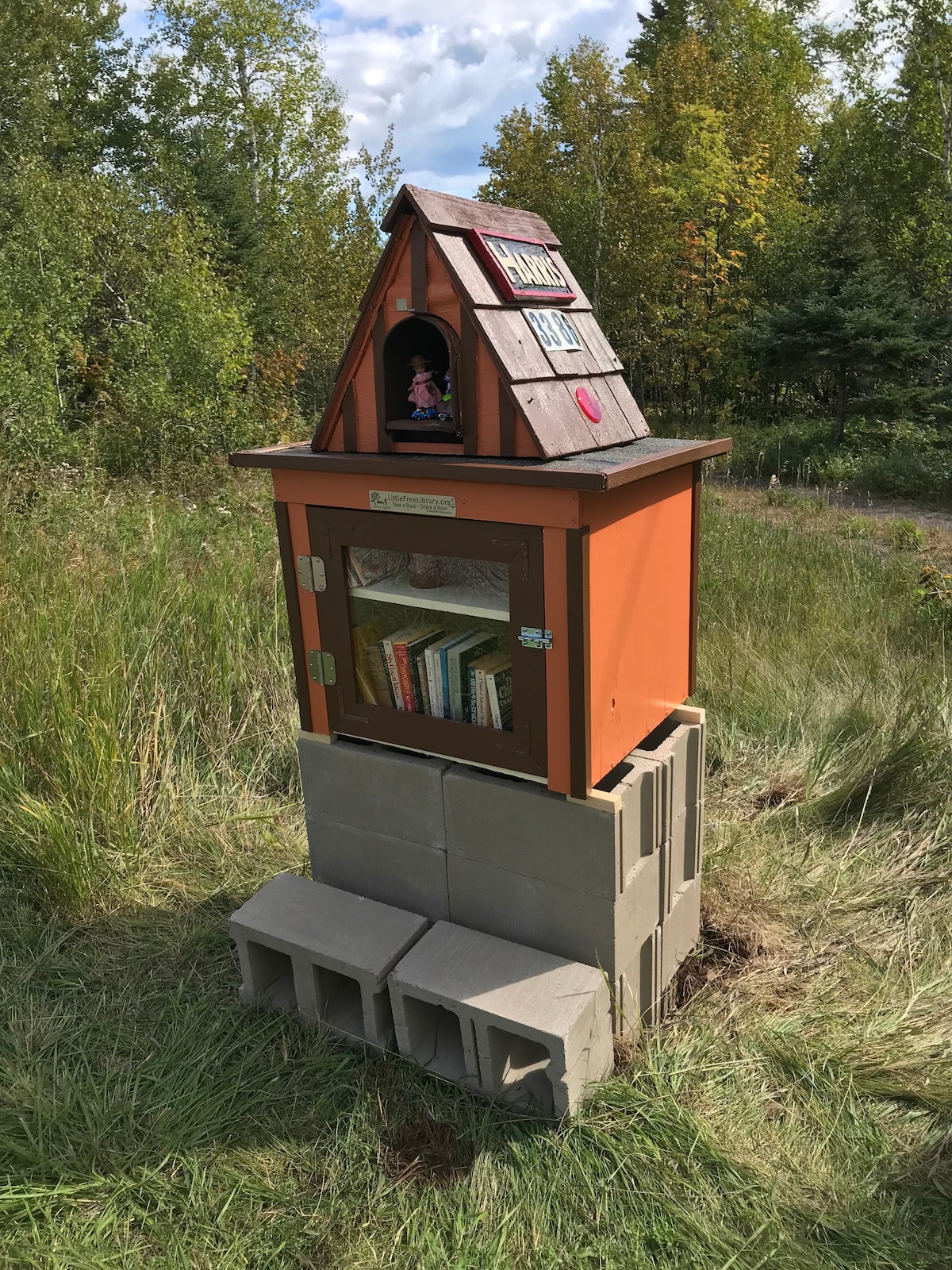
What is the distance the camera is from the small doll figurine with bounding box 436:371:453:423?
2406mm

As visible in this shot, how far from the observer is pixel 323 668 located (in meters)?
2.78

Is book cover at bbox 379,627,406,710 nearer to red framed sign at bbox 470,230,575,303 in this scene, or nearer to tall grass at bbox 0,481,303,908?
red framed sign at bbox 470,230,575,303

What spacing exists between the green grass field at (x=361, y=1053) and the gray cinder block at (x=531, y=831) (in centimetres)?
62

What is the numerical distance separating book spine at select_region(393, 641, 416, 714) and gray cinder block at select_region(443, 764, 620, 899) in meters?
0.24

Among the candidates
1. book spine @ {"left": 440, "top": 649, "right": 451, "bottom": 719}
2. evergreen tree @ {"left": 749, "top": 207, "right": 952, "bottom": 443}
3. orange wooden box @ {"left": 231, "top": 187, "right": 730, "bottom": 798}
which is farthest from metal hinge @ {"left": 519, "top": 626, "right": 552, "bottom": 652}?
evergreen tree @ {"left": 749, "top": 207, "right": 952, "bottom": 443}

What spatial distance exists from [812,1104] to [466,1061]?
0.96 metres

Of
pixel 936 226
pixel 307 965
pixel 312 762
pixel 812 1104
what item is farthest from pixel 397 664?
pixel 936 226

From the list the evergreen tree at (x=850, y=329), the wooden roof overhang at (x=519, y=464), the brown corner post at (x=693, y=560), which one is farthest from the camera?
Answer: the evergreen tree at (x=850, y=329)

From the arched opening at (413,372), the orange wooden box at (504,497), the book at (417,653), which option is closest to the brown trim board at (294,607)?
the orange wooden box at (504,497)

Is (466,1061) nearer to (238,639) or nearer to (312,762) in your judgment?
(312,762)

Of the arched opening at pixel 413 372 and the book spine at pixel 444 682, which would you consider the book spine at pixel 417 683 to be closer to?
the book spine at pixel 444 682

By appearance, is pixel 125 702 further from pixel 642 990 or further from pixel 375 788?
pixel 642 990

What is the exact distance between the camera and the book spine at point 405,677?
2.68m

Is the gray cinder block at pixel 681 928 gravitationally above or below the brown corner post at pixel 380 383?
below
